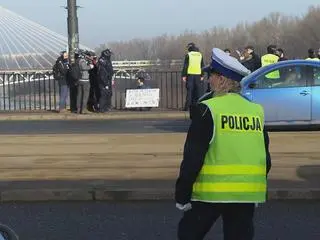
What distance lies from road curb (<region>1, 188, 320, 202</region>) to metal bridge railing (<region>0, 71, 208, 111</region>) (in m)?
12.7

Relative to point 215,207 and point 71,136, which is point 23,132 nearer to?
point 71,136

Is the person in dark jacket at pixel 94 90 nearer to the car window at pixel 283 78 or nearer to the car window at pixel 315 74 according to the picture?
the car window at pixel 283 78

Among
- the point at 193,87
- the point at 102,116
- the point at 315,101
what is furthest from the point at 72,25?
the point at 315,101

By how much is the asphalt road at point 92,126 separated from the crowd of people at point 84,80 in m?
1.26

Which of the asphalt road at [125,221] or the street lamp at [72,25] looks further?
the street lamp at [72,25]

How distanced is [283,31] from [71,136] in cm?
11645

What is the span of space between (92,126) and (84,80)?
11.7 ft

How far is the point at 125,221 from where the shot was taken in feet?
22.5

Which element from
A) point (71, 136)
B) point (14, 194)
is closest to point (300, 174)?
point (14, 194)

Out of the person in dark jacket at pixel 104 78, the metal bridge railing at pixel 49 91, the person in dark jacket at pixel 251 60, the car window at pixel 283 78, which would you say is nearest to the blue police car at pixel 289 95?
the car window at pixel 283 78

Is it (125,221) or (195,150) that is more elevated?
(195,150)

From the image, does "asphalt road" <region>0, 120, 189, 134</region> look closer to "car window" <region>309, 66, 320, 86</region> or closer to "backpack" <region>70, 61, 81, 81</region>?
"backpack" <region>70, 61, 81, 81</region>

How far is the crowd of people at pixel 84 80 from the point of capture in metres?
18.4

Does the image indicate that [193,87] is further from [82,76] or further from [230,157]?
[230,157]
